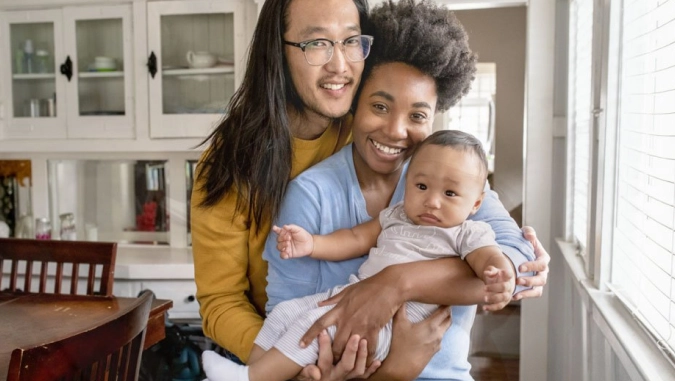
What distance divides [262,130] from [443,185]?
1.09ft

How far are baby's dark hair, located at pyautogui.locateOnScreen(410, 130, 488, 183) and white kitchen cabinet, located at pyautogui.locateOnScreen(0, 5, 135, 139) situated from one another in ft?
6.79

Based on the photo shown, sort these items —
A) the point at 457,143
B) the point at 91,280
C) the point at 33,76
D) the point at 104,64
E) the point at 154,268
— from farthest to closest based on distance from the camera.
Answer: the point at 33,76 → the point at 104,64 → the point at 154,268 → the point at 91,280 → the point at 457,143

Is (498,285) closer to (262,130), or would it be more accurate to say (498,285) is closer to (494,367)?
(262,130)

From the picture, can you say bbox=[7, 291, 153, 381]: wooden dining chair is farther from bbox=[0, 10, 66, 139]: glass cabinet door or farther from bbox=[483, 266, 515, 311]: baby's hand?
bbox=[0, 10, 66, 139]: glass cabinet door

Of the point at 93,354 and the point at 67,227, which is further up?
the point at 93,354

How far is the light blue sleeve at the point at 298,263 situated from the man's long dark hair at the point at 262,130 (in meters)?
0.03

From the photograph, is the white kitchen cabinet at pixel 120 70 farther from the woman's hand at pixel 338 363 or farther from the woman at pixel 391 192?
the woman's hand at pixel 338 363

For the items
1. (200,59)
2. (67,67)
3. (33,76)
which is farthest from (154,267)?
(33,76)

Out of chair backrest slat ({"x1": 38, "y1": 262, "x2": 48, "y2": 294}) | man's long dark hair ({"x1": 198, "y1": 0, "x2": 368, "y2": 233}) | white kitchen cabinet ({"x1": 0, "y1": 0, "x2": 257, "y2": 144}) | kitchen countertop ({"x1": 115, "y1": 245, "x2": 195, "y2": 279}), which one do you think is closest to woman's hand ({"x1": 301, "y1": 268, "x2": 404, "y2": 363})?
man's long dark hair ({"x1": 198, "y1": 0, "x2": 368, "y2": 233})

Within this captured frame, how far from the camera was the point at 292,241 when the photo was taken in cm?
98

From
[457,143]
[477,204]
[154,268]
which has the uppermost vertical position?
[457,143]

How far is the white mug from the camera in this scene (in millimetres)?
2680

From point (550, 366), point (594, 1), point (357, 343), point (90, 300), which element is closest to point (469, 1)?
point (594, 1)

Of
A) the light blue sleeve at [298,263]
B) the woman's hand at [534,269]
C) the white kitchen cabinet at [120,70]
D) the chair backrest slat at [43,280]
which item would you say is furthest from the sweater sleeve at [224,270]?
the white kitchen cabinet at [120,70]
